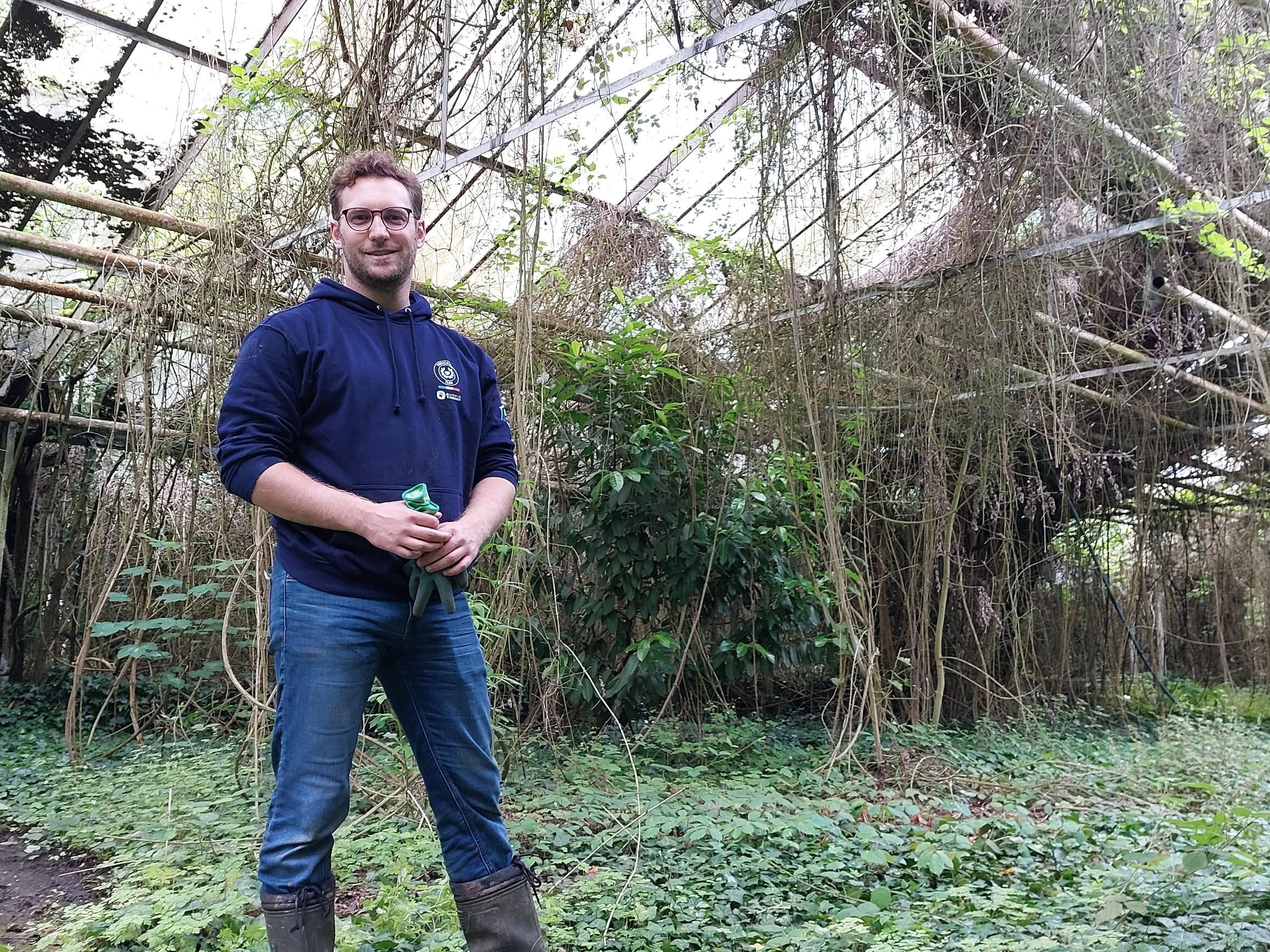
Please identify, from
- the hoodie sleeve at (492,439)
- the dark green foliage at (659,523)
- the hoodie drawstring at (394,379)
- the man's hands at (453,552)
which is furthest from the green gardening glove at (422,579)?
the dark green foliage at (659,523)

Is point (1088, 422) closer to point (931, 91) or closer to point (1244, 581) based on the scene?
point (1244, 581)

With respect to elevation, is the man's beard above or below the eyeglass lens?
below

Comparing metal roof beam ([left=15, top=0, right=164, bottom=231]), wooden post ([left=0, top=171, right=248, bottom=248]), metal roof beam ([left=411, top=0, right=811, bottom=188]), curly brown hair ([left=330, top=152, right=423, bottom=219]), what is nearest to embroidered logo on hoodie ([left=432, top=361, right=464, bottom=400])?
curly brown hair ([left=330, top=152, right=423, bottom=219])

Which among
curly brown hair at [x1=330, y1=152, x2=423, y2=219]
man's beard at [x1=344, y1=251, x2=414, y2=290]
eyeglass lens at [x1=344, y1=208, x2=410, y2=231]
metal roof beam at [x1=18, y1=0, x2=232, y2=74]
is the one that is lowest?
man's beard at [x1=344, y1=251, x2=414, y2=290]

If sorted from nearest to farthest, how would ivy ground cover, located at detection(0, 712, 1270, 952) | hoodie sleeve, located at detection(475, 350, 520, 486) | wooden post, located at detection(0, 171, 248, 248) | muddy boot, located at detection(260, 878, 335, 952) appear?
muddy boot, located at detection(260, 878, 335, 952) → hoodie sleeve, located at detection(475, 350, 520, 486) → ivy ground cover, located at detection(0, 712, 1270, 952) → wooden post, located at detection(0, 171, 248, 248)

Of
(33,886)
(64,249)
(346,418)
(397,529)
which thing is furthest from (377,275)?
(64,249)

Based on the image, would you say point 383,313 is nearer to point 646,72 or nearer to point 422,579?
point 422,579

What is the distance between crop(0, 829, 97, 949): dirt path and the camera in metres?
2.83

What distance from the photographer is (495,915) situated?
5.87ft

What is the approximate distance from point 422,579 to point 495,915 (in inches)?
26.6

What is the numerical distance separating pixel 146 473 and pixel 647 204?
3590 mm

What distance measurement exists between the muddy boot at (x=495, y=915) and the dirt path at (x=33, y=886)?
1.69 metres

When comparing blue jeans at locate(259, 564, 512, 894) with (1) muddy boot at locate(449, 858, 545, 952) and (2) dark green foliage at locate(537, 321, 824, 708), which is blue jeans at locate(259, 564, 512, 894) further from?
(2) dark green foliage at locate(537, 321, 824, 708)

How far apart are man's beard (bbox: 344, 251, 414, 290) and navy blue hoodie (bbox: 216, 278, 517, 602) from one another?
4cm
